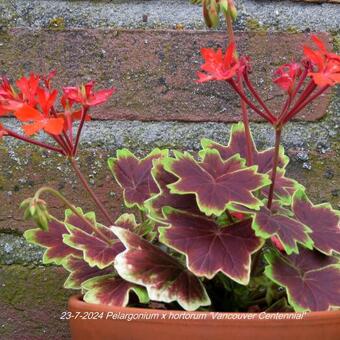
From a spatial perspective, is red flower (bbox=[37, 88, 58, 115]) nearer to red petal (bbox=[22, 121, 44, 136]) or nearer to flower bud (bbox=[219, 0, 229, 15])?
red petal (bbox=[22, 121, 44, 136])

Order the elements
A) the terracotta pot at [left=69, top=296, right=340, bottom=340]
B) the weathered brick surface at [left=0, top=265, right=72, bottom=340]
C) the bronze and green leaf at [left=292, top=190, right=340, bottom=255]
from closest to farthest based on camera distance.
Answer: the terracotta pot at [left=69, top=296, right=340, bottom=340] < the bronze and green leaf at [left=292, top=190, right=340, bottom=255] < the weathered brick surface at [left=0, top=265, right=72, bottom=340]

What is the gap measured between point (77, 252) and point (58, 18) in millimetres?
399

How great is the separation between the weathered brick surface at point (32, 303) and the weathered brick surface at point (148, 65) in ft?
0.82

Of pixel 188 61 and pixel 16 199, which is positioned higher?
pixel 188 61

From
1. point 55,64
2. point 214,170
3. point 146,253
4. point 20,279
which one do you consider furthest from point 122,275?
point 55,64

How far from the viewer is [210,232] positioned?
75 cm

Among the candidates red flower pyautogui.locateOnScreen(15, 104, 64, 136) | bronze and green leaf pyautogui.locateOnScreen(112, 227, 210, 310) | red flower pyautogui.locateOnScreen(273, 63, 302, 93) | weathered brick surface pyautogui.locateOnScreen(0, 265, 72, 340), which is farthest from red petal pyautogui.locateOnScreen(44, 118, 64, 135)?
weathered brick surface pyautogui.locateOnScreen(0, 265, 72, 340)

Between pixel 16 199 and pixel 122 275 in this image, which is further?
pixel 16 199

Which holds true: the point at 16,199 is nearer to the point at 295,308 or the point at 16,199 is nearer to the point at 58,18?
the point at 58,18

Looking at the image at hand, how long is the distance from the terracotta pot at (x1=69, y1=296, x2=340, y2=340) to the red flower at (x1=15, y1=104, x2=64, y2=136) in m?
0.18

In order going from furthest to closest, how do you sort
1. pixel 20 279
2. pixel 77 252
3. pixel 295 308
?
1. pixel 20 279
2. pixel 77 252
3. pixel 295 308

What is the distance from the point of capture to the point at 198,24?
41.0 inches

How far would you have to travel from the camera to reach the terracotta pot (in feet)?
2.20

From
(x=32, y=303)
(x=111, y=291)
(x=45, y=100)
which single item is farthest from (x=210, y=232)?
(x=32, y=303)
